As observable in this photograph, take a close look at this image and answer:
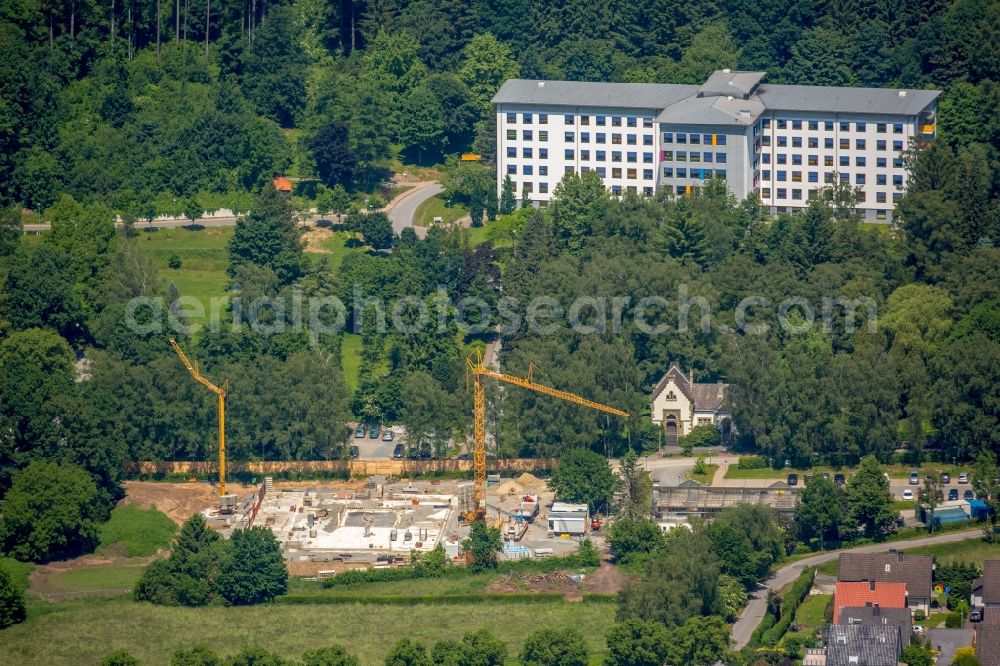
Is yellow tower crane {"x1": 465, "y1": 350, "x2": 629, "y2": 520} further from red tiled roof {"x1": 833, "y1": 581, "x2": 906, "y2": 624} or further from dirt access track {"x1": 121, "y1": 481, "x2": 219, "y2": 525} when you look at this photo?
red tiled roof {"x1": 833, "y1": 581, "x2": 906, "y2": 624}

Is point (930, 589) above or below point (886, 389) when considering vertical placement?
below

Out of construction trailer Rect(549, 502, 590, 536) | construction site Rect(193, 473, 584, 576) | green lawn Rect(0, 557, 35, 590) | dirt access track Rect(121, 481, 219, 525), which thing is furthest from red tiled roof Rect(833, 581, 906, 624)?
green lawn Rect(0, 557, 35, 590)

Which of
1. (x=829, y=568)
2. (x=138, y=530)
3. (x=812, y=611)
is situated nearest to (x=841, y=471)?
(x=829, y=568)

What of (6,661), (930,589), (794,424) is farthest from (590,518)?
(6,661)

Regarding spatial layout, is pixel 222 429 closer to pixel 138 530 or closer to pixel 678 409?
pixel 138 530

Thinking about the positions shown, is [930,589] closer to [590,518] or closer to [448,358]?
[590,518]
